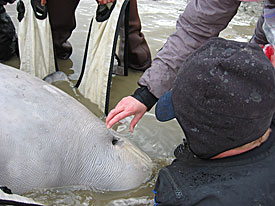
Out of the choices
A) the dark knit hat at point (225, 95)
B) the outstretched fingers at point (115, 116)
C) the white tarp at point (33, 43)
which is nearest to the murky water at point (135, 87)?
the white tarp at point (33, 43)

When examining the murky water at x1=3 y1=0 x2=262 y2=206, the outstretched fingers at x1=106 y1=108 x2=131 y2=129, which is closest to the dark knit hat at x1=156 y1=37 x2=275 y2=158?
the outstretched fingers at x1=106 y1=108 x2=131 y2=129

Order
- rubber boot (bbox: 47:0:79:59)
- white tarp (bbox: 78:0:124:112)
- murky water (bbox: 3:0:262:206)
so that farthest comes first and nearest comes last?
1. rubber boot (bbox: 47:0:79:59)
2. white tarp (bbox: 78:0:124:112)
3. murky water (bbox: 3:0:262:206)

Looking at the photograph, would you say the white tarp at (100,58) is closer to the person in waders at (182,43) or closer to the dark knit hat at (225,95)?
the person in waders at (182,43)

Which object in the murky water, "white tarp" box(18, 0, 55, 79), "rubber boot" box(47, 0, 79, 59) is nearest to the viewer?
the murky water

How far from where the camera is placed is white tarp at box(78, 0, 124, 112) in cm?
226

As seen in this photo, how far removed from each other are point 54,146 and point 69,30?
1.77 metres

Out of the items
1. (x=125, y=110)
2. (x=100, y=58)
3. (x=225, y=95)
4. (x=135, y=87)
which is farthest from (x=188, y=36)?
(x=135, y=87)

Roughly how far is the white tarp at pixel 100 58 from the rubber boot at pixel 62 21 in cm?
65

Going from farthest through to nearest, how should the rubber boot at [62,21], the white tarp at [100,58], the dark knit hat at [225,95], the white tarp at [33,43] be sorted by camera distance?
the rubber boot at [62,21] → the white tarp at [33,43] → the white tarp at [100,58] → the dark knit hat at [225,95]

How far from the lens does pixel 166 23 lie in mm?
4445

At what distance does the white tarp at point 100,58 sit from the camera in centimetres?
226

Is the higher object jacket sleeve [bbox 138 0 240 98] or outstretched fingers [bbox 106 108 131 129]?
jacket sleeve [bbox 138 0 240 98]

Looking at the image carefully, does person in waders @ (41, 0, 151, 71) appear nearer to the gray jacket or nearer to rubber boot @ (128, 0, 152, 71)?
rubber boot @ (128, 0, 152, 71)

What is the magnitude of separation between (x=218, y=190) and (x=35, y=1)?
1.91 m
